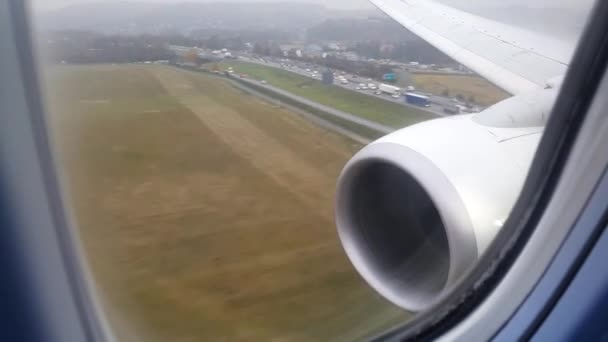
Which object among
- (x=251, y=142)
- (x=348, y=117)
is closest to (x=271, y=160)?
(x=251, y=142)

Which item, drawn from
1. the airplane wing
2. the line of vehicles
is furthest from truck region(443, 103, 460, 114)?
the airplane wing

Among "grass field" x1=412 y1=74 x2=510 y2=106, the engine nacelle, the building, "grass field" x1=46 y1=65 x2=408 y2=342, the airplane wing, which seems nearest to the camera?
"grass field" x1=46 y1=65 x2=408 y2=342

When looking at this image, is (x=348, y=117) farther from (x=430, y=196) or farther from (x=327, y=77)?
(x=430, y=196)

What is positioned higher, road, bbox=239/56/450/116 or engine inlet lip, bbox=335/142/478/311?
road, bbox=239/56/450/116

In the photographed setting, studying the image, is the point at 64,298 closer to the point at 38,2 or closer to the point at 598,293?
the point at 38,2

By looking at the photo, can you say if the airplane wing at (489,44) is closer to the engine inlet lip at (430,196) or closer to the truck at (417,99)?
the truck at (417,99)

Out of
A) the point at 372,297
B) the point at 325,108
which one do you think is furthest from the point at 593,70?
the point at 372,297

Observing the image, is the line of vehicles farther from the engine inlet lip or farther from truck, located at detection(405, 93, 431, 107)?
the engine inlet lip

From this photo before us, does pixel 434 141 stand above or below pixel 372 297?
above
